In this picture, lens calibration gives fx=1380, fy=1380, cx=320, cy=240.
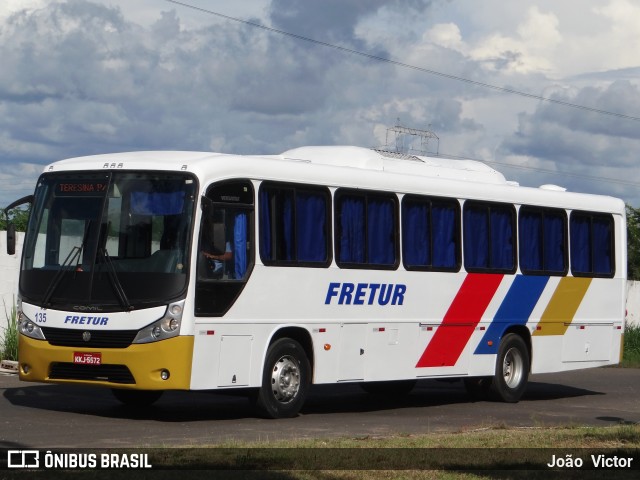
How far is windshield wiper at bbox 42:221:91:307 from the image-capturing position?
53.3 ft

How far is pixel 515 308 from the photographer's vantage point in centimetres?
2133

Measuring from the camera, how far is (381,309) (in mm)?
18688

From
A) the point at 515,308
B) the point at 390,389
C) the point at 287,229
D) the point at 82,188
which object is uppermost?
the point at 82,188

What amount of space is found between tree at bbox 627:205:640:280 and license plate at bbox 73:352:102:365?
38.0m

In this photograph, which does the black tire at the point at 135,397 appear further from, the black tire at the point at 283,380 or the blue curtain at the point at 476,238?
the blue curtain at the point at 476,238

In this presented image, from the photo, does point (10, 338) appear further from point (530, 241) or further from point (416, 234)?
point (530, 241)

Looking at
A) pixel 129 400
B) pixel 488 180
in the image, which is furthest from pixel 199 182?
pixel 488 180

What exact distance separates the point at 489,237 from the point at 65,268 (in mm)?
7203

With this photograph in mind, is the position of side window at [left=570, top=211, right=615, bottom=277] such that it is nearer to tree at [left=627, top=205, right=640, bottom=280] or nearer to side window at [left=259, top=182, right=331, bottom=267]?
side window at [left=259, top=182, right=331, bottom=267]

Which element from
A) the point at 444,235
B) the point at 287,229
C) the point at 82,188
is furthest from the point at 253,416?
the point at 444,235

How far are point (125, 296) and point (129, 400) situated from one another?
264cm

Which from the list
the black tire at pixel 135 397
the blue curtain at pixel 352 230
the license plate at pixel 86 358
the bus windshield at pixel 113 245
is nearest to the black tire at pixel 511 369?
the blue curtain at pixel 352 230

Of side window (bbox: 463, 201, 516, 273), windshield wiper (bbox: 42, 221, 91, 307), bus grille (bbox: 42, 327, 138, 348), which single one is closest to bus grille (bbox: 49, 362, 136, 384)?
bus grille (bbox: 42, 327, 138, 348)

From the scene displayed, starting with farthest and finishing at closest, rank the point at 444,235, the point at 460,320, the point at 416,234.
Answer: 1. the point at 460,320
2. the point at 444,235
3. the point at 416,234
